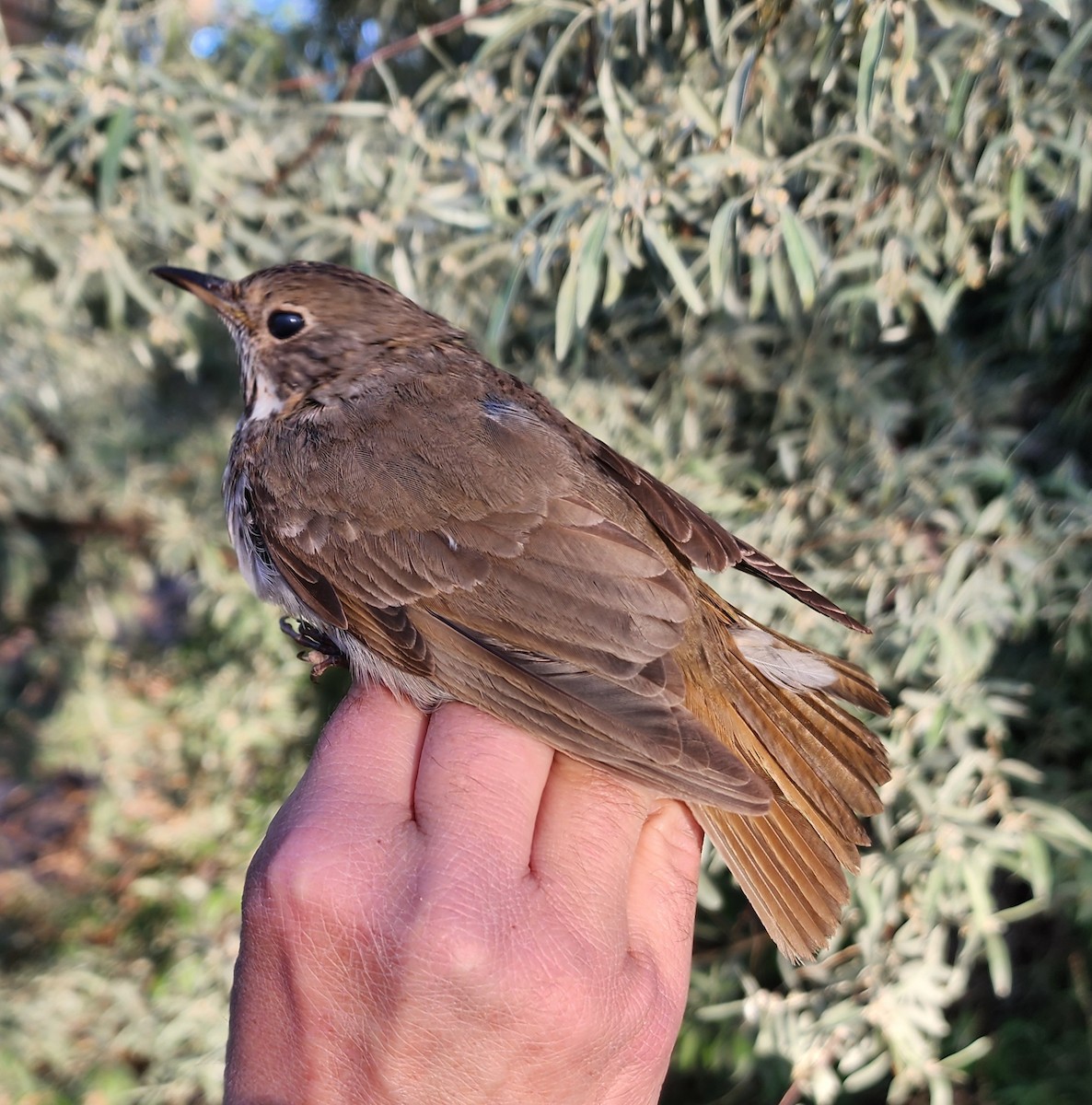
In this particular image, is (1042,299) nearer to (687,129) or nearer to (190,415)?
→ (687,129)

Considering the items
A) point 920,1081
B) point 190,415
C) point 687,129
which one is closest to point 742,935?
point 920,1081

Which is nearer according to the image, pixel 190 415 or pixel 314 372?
pixel 314 372

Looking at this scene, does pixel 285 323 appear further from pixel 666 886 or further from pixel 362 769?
pixel 666 886

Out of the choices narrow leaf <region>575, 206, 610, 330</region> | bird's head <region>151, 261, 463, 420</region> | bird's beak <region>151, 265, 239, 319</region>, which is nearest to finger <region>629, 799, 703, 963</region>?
narrow leaf <region>575, 206, 610, 330</region>

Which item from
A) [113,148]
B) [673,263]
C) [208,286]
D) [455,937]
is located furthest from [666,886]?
[113,148]

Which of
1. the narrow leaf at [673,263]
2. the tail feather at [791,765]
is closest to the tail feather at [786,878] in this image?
the tail feather at [791,765]

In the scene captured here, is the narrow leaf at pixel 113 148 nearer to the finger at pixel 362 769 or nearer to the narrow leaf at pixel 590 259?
the narrow leaf at pixel 590 259
